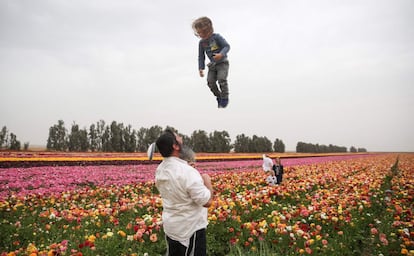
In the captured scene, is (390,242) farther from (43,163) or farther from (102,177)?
(43,163)

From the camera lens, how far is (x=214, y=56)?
8.97 ft

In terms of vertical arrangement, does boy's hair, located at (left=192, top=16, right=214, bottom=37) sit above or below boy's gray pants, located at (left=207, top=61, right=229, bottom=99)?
above

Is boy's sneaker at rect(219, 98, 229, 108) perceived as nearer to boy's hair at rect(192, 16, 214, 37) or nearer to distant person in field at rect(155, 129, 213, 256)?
distant person in field at rect(155, 129, 213, 256)

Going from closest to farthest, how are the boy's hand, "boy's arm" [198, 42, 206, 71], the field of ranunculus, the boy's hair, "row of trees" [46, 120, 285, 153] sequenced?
the boy's hair, the boy's hand, "boy's arm" [198, 42, 206, 71], the field of ranunculus, "row of trees" [46, 120, 285, 153]

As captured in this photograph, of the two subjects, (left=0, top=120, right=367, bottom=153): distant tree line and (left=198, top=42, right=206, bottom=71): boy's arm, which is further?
(left=0, top=120, right=367, bottom=153): distant tree line

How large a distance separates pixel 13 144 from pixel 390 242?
4862 cm

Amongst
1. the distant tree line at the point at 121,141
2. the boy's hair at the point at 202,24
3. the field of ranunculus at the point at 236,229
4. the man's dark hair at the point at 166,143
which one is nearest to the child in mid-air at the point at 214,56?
the boy's hair at the point at 202,24

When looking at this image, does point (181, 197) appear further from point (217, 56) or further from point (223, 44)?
point (223, 44)

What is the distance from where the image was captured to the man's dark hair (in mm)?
2875

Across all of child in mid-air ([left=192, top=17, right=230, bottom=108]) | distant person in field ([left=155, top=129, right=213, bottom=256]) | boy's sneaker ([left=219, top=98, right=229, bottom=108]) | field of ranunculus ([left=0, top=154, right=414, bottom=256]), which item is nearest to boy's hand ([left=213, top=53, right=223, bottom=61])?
child in mid-air ([left=192, top=17, right=230, bottom=108])

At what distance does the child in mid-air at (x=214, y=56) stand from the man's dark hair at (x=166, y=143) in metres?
0.62

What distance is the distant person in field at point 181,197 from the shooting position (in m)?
2.80

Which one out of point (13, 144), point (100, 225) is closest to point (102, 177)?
point (100, 225)

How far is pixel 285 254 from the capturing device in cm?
418
